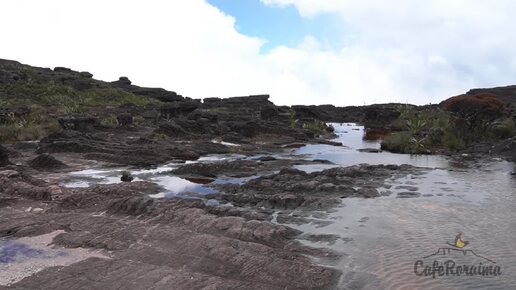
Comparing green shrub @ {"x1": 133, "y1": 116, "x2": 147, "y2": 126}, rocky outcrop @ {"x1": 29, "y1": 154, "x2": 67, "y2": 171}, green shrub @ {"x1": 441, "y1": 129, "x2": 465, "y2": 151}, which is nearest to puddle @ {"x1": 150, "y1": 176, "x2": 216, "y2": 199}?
rocky outcrop @ {"x1": 29, "y1": 154, "x2": 67, "y2": 171}

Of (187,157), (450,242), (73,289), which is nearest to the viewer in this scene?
(73,289)

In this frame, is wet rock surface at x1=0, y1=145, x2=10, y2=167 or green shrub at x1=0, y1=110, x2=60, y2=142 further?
green shrub at x1=0, y1=110, x2=60, y2=142

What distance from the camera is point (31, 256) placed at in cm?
1017

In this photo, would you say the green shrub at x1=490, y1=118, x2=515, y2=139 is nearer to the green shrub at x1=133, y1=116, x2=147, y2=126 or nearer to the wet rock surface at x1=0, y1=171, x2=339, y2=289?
the wet rock surface at x1=0, y1=171, x2=339, y2=289

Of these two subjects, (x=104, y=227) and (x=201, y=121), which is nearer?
(x=104, y=227)

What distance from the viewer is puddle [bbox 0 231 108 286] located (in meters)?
9.16

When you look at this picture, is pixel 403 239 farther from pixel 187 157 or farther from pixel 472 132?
pixel 472 132

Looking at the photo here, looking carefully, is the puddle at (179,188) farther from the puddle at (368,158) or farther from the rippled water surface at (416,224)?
the puddle at (368,158)

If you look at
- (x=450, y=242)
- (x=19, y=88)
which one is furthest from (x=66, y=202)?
(x=19, y=88)

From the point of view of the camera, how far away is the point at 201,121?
153ft

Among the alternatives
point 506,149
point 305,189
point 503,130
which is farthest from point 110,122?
point 503,130

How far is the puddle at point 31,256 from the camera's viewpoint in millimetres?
9164

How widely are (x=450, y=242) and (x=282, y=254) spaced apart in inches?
180

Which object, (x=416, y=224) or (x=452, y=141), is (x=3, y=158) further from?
(x=452, y=141)
